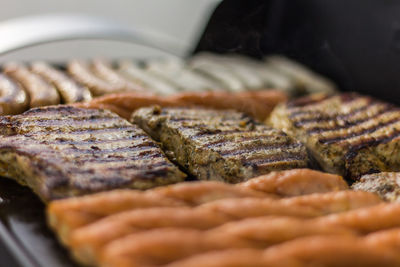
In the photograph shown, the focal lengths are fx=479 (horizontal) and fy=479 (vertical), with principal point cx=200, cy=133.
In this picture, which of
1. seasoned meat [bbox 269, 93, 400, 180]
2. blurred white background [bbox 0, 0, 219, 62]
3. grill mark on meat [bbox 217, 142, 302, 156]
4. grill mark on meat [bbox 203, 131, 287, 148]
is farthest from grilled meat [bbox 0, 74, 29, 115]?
blurred white background [bbox 0, 0, 219, 62]

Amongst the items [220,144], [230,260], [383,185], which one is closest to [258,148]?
[220,144]

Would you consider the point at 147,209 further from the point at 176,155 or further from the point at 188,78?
the point at 188,78

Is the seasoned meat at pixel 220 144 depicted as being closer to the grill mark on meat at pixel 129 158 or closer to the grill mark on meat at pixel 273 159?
the grill mark on meat at pixel 273 159

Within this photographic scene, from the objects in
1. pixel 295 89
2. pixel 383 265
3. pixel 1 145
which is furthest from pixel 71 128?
pixel 295 89

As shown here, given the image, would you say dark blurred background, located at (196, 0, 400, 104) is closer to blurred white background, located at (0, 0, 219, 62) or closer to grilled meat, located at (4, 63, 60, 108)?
grilled meat, located at (4, 63, 60, 108)

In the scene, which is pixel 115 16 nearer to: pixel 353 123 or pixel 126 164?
pixel 353 123

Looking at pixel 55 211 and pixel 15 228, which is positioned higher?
pixel 55 211

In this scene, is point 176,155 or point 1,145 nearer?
point 1,145
